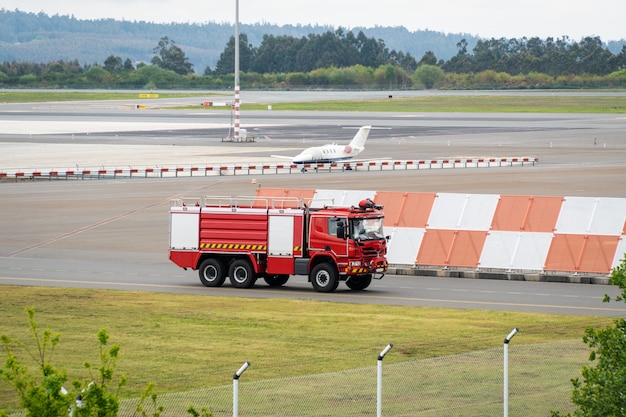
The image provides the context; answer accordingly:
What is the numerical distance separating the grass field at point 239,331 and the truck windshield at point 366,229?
2.91 metres

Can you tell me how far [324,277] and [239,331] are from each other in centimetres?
752

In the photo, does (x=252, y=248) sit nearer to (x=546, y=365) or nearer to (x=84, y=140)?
(x=546, y=365)

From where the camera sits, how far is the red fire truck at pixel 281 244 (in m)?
34.5

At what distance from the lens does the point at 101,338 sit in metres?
10.9

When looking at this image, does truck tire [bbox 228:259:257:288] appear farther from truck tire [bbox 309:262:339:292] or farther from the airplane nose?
the airplane nose

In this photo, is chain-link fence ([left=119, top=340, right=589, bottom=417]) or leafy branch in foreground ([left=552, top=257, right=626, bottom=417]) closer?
leafy branch in foreground ([left=552, top=257, right=626, bottom=417])

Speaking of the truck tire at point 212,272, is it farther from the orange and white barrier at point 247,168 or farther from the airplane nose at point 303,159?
the airplane nose at point 303,159

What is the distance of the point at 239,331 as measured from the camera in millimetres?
27750

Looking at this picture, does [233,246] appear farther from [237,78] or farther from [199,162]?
[237,78]

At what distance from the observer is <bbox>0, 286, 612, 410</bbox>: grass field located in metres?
23.3

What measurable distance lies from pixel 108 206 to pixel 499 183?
77.3 ft

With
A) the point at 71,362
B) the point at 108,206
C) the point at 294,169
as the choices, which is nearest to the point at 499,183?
the point at 294,169

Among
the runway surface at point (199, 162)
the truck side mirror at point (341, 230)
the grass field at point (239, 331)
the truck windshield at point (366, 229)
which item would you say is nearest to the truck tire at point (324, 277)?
the runway surface at point (199, 162)

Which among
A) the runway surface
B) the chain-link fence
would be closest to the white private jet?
the runway surface
